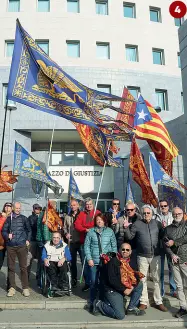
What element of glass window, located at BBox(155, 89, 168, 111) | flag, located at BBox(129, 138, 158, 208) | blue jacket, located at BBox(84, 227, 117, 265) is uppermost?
glass window, located at BBox(155, 89, 168, 111)

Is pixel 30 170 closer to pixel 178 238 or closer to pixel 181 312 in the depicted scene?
pixel 178 238

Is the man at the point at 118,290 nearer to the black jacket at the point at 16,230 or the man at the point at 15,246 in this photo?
the man at the point at 15,246

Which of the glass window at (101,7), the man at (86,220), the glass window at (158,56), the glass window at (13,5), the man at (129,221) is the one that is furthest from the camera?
the glass window at (158,56)

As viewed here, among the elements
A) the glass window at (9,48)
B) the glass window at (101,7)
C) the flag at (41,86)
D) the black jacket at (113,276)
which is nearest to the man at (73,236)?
the black jacket at (113,276)

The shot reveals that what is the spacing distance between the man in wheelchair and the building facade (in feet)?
45.0

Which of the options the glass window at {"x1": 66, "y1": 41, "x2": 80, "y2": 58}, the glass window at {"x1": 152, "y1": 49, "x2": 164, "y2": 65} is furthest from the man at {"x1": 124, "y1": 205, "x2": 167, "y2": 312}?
the glass window at {"x1": 152, "y1": 49, "x2": 164, "y2": 65}

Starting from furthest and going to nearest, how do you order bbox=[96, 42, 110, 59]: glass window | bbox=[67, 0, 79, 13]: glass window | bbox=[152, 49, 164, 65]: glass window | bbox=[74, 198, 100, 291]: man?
bbox=[152, 49, 164, 65]: glass window < bbox=[67, 0, 79, 13]: glass window < bbox=[96, 42, 110, 59]: glass window < bbox=[74, 198, 100, 291]: man

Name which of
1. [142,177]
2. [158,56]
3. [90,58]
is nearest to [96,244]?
[142,177]

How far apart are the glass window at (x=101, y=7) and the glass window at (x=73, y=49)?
10.7 feet

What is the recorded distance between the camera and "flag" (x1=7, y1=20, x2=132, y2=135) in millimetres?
6594

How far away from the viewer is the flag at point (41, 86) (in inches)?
260

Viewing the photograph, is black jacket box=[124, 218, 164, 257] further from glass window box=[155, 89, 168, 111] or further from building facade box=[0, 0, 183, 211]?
glass window box=[155, 89, 168, 111]

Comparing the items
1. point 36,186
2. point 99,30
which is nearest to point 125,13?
point 99,30

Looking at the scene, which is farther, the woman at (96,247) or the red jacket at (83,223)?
the red jacket at (83,223)
